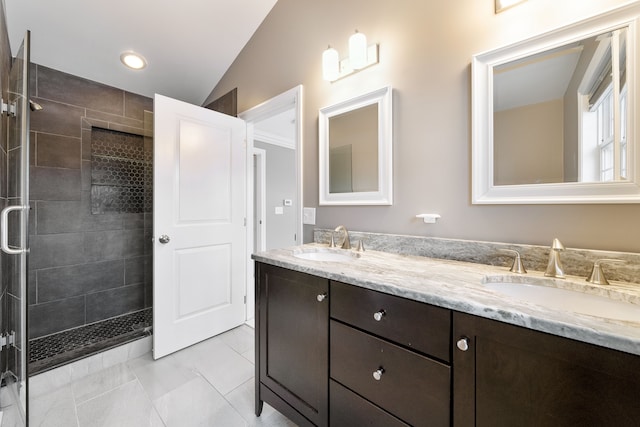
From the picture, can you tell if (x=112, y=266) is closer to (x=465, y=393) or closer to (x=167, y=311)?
(x=167, y=311)

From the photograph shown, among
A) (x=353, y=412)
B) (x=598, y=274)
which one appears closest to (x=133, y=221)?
(x=353, y=412)

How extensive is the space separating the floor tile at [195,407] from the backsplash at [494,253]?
3.83ft

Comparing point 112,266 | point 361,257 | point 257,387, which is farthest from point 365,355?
point 112,266

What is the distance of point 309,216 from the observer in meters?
1.88

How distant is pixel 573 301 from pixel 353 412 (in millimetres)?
857

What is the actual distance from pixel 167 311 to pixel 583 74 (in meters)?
2.68

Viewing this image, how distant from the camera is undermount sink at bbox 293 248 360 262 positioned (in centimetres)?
145

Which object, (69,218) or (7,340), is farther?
(69,218)

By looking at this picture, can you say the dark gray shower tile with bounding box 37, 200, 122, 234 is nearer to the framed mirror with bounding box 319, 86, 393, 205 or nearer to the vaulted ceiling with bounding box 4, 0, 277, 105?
the vaulted ceiling with bounding box 4, 0, 277, 105

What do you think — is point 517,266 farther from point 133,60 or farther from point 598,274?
point 133,60

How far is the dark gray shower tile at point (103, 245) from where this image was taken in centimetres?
221

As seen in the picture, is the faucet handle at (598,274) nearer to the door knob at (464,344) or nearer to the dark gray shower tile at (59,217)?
the door knob at (464,344)

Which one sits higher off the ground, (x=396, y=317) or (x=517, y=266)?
(x=517, y=266)

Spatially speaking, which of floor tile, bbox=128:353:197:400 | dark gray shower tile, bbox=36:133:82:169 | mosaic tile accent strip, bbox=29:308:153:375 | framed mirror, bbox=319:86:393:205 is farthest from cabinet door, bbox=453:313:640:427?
dark gray shower tile, bbox=36:133:82:169
